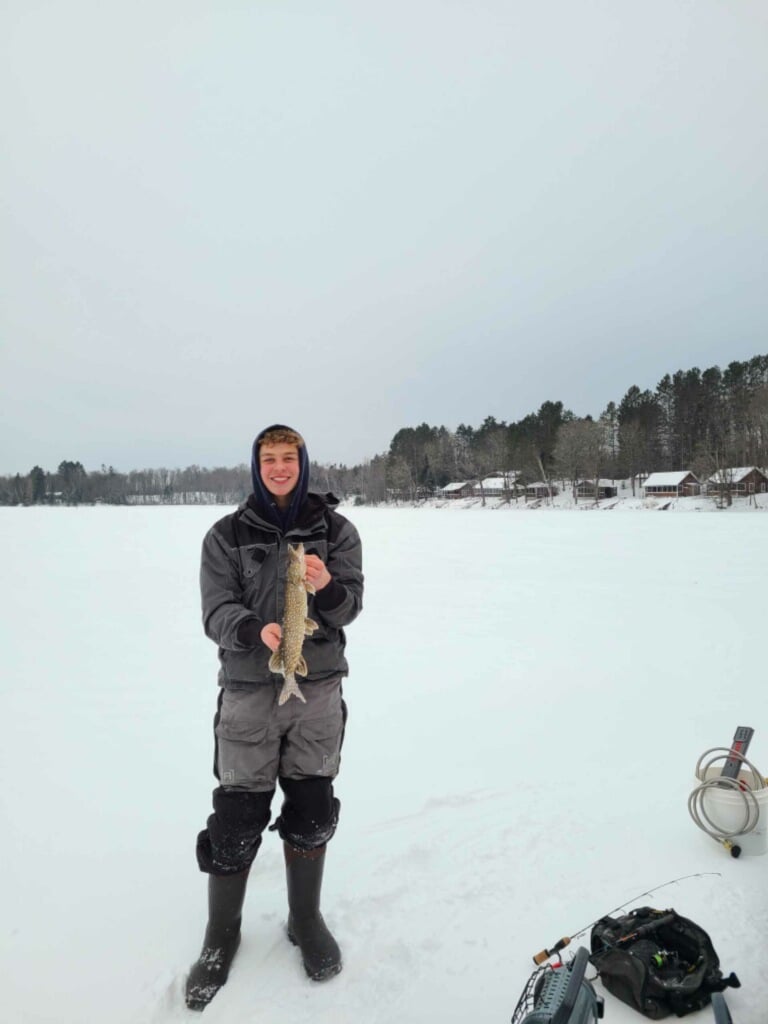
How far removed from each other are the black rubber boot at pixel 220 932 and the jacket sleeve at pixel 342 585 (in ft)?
4.08

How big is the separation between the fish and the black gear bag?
5.90ft

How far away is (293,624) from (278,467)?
0.75 metres

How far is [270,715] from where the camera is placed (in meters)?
2.58

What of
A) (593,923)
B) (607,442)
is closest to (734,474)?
(607,442)

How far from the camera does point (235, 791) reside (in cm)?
259

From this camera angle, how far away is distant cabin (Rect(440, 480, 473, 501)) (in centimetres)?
9075

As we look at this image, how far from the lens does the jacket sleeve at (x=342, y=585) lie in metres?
2.56

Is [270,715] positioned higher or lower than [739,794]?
higher

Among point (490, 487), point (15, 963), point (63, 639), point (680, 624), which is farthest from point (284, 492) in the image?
point (490, 487)

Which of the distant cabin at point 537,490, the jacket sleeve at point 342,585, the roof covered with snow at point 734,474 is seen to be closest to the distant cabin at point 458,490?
the distant cabin at point 537,490

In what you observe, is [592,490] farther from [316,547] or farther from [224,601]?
[224,601]

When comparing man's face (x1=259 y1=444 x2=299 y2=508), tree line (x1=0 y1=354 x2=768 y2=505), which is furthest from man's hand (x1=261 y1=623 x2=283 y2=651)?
tree line (x1=0 y1=354 x2=768 y2=505)

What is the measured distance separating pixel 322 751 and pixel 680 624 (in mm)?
8217

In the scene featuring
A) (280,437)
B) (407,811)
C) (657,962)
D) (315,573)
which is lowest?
(407,811)
